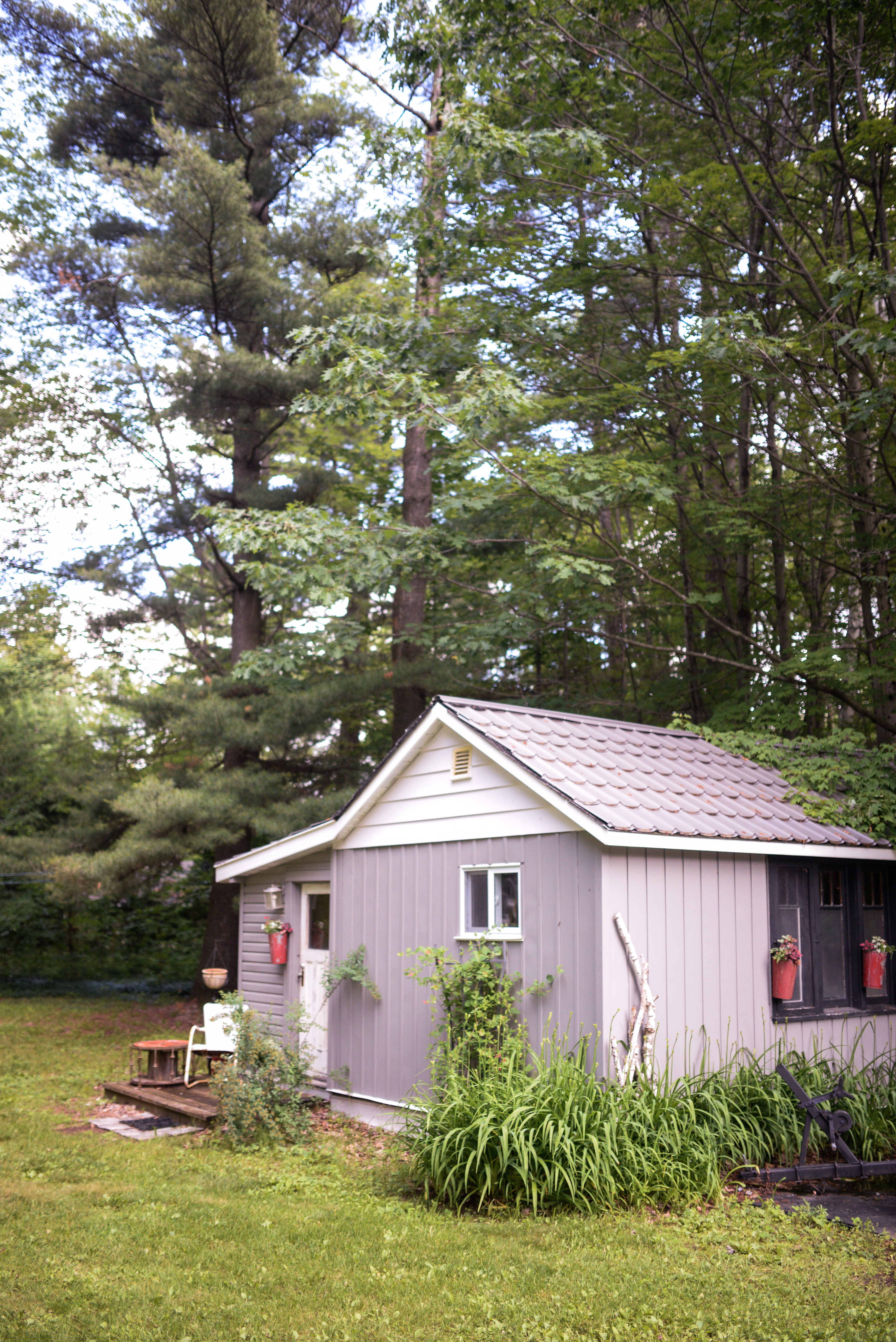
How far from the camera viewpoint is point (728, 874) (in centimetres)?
875

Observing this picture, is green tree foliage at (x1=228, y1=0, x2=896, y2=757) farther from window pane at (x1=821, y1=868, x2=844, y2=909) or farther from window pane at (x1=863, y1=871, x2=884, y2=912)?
window pane at (x1=821, y1=868, x2=844, y2=909)

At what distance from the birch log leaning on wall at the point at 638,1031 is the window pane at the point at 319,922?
4696 mm

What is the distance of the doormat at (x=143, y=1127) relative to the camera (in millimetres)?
9523

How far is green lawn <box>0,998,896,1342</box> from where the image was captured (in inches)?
197

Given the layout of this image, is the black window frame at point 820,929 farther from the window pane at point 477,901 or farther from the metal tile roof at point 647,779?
the window pane at point 477,901

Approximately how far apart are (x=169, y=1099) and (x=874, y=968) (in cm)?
698

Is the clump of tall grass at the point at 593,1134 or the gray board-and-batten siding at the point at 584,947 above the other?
the gray board-and-batten siding at the point at 584,947

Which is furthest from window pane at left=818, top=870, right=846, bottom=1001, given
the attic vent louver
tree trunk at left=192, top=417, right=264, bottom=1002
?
tree trunk at left=192, top=417, right=264, bottom=1002

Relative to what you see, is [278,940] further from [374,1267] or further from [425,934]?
[374,1267]

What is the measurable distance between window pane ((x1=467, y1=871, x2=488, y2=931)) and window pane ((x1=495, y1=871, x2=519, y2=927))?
0.16 meters

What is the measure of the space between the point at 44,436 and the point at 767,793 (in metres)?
15.4

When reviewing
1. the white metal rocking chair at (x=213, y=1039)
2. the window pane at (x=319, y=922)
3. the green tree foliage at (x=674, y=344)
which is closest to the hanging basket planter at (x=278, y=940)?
the window pane at (x=319, y=922)

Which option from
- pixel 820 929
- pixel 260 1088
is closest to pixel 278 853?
pixel 260 1088

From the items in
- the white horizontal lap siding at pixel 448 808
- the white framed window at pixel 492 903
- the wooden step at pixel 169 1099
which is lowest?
the wooden step at pixel 169 1099
